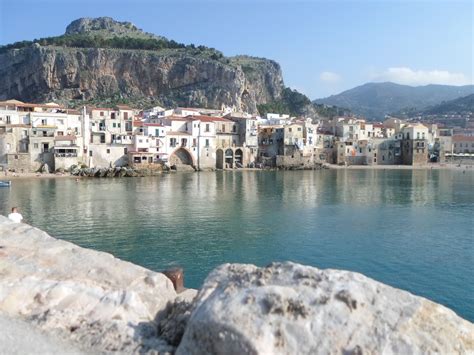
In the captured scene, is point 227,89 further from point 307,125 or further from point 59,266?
point 59,266

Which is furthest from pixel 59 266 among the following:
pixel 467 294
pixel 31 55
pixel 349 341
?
pixel 31 55

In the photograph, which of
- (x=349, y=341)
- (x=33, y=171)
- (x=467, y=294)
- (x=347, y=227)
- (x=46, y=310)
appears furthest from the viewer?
(x=33, y=171)

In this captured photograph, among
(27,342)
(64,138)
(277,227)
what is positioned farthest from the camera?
(64,138)

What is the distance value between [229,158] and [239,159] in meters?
2.15

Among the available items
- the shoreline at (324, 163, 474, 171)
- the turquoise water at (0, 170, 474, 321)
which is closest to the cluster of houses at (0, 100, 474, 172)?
the shoreline at (324, 163, 474, 171)

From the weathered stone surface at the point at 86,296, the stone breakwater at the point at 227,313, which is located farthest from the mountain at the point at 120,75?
the stone breakwater at the point at 227,313

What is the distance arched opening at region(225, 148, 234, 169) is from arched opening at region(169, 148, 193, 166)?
678cm

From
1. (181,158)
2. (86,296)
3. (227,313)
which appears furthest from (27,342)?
(181,158)

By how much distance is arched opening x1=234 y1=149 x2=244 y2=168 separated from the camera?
7675cm

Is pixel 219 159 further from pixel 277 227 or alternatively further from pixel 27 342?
pixel 27 342

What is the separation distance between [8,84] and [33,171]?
87173 mm

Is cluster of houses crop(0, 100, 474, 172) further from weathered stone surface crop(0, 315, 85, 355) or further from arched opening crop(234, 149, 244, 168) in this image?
weathered stone surface crop(0, 315, 85, 355)

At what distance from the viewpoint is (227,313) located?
18.7 feet

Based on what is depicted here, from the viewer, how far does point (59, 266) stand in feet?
28.4
